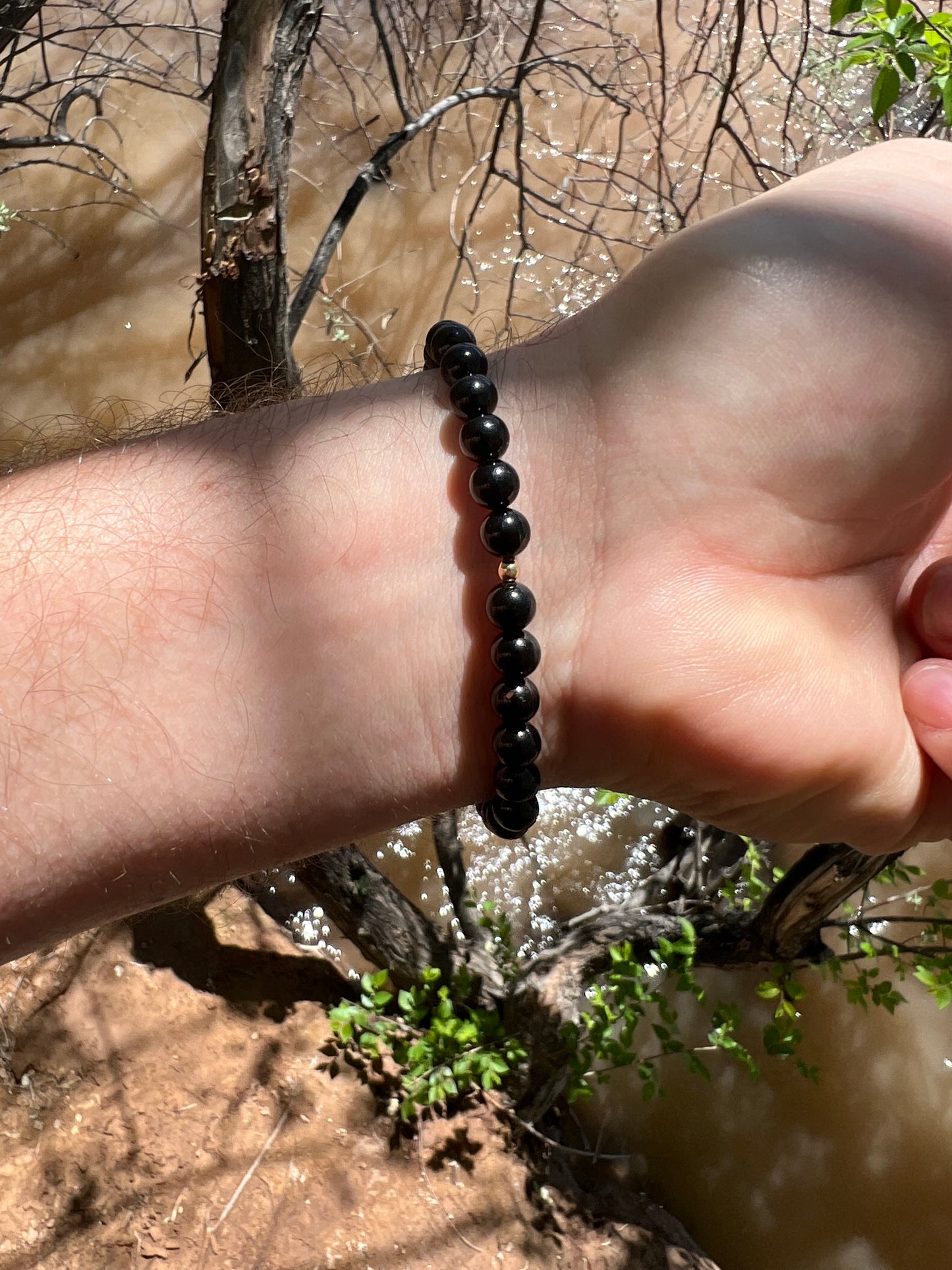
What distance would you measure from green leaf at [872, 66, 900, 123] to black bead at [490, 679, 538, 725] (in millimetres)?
1394

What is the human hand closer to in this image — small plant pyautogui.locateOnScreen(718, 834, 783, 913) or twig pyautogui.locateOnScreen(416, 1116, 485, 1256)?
small plant pyautogui.locateOnScreen(718, 834, 783, 913)

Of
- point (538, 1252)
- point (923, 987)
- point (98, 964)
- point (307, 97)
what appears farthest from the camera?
point (307, 97)

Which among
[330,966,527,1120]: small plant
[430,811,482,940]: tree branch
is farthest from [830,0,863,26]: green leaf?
[330,966,527,1120]: small plant

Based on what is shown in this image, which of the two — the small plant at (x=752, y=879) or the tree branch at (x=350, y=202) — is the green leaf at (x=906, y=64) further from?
the small plant at (x=752, y=879)

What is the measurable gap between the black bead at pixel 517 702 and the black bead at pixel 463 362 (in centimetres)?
41

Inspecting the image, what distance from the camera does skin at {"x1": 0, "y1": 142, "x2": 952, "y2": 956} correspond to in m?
1.10

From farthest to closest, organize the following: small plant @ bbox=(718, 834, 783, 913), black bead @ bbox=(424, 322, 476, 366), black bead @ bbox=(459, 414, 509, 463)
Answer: small plant @ bbox=(718, 834, 783, 913)
black bead @ bbox=(424, 322, 476, 366)
black bead @ bbox=(459, 414, 509, 463)

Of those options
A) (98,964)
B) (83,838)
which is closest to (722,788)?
(83,838)

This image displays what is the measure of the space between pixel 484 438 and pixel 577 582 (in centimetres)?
23

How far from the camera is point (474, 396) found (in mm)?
1183

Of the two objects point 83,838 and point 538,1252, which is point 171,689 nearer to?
point 83,838

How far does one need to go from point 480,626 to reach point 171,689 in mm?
391

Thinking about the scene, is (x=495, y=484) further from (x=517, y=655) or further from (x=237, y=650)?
(x=237, y=650)

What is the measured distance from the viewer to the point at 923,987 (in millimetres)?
2973
